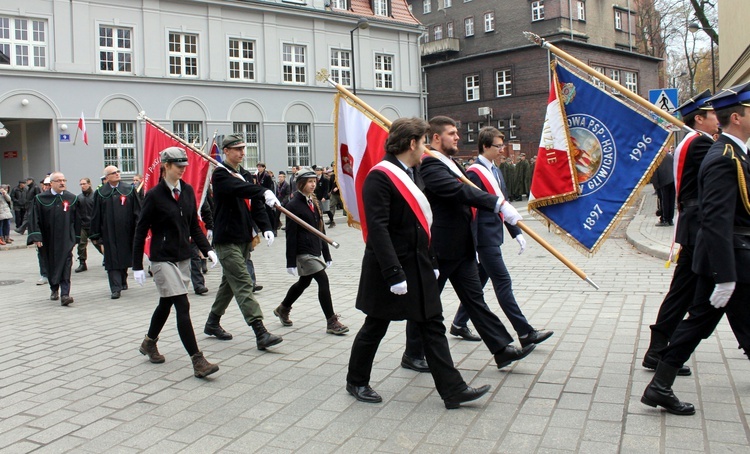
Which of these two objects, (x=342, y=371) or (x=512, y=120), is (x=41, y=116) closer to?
(x=342, y=371)

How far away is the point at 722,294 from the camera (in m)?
4.07

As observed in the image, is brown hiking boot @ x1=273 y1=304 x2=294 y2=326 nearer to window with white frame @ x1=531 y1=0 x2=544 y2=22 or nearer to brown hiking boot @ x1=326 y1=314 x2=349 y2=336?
brown hiking boot @ x1=326 y1=314 x2=349 y2=336

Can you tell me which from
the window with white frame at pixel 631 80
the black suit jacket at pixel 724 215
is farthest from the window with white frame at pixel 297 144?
the black suit jacket at pixel 724 215

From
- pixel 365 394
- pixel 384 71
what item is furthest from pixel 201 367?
pixel 384 71

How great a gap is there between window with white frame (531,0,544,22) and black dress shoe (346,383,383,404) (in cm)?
4342

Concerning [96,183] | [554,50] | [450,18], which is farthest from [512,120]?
[554,50]

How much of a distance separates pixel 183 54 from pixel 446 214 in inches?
1065

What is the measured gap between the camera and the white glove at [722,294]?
4055 millimetres

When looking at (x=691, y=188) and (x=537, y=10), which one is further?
(x=537, y=10)

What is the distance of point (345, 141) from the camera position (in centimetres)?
664

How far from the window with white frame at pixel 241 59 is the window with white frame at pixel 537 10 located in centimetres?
2095

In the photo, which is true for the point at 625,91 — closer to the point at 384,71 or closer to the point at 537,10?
the point at 384,71

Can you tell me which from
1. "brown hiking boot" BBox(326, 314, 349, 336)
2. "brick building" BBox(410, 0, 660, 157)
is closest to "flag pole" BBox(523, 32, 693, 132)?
"brown hiking boot" BBox(326, 314, 349, 336)

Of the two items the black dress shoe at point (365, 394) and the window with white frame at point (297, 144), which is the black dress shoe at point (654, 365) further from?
the window with white frame at point (297, 144)
